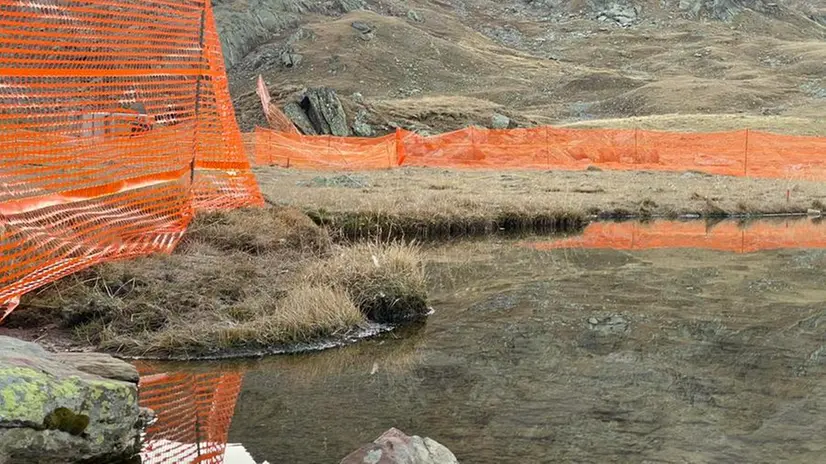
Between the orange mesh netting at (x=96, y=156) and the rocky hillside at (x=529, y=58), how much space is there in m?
28.2

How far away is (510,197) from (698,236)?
→ 4557mm

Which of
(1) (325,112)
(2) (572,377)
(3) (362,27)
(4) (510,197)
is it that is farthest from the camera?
(3) (362,27)

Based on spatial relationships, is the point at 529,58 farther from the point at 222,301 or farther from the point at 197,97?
the point at 222,301

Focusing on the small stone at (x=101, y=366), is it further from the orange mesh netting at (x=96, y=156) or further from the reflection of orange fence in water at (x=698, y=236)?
the reflection of orange fence in water at (x=698, y=236)

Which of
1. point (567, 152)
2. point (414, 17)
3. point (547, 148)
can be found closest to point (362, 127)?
point (547, 148)

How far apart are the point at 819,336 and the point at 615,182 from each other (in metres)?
17.4

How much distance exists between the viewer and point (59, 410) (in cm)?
593

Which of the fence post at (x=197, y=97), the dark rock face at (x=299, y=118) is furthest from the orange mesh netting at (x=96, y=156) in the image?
the dark rock face at (x=299, y=118)

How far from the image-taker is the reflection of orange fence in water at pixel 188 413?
6.74m

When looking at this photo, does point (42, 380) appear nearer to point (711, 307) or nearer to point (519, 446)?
point (519, 446)

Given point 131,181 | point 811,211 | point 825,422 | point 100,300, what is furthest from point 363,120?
point 825,422

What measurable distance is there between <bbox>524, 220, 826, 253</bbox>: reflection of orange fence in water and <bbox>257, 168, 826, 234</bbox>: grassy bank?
1.03m

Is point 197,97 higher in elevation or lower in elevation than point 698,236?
higher

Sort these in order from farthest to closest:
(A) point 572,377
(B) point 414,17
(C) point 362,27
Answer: (B) point 414,17 → (C) point 362,27 → (A) point 572,377
